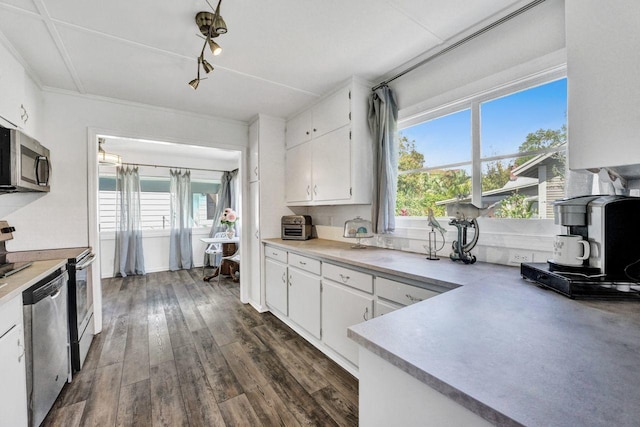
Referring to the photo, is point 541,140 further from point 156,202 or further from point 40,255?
point 156,202

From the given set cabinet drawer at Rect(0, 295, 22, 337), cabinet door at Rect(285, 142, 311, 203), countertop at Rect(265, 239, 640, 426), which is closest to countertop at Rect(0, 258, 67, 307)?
cabinet drawer at Rect(0, 295, 22, 337)

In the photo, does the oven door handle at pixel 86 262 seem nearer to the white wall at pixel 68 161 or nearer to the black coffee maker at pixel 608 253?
the white wall at pixel 68 161

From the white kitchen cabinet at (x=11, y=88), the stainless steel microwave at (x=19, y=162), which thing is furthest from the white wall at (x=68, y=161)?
the white kitchen cabinet at (x=11, y=88)

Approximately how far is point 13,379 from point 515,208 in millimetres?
2932

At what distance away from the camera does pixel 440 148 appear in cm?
221

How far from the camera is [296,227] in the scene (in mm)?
3209

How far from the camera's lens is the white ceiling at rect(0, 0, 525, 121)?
155 centimetres

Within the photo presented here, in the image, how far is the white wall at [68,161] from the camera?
2.43m

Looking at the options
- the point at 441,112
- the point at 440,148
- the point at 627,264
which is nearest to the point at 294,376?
the point at 627,264

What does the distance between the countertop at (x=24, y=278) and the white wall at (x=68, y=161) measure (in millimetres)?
768

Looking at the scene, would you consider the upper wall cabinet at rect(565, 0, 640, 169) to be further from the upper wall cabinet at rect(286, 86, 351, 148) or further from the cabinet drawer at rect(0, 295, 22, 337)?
the cabinet drawer at rect(0, 295, 22, 337)

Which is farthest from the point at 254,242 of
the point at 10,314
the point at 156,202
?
the point at 156,202

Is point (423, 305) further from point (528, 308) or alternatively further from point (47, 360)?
point (47, 360)

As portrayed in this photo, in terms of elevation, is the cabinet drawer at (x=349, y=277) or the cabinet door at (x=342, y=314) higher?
the cabinet drawer at (x=349, y=277)
